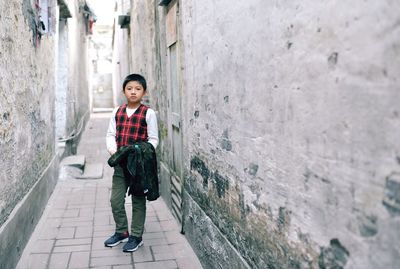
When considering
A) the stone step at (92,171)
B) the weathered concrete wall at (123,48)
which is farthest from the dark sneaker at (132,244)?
the weathered concrete wall at (123,48)

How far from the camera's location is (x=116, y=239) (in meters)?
4.04

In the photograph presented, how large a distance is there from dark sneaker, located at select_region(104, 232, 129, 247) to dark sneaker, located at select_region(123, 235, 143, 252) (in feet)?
0.46

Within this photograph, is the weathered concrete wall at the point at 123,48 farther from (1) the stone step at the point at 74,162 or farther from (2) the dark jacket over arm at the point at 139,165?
(2) the dark jacket over arm at the point at 139,165

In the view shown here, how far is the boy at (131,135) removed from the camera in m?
3.83

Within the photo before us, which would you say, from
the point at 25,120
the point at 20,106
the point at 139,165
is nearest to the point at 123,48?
the point at 25,120

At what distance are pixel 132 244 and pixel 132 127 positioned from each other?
3.63 feet

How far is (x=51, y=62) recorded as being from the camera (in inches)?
253

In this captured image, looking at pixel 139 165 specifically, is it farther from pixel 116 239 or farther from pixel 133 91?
pixel 116 239

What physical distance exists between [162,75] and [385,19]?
171 inches

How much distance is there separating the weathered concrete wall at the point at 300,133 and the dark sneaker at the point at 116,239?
106cm

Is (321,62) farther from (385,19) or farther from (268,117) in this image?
(268,117)

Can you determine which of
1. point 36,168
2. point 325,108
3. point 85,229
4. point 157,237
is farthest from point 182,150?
point 325,108

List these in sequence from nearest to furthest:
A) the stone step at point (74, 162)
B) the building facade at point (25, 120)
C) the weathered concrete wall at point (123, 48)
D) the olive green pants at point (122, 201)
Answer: the building facade at point (25, 120), the olive green pants at point (122, 201), the stone step at point (74, 162), the weathered concrete wall at point (123, 48)

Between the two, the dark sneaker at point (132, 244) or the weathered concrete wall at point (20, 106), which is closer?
the weathered concrete wall at point (20, 106)
